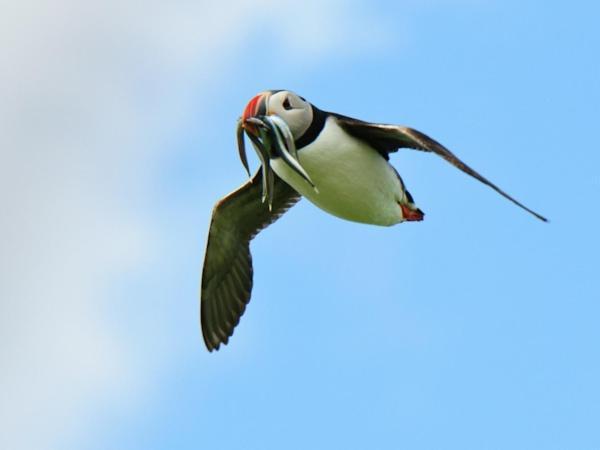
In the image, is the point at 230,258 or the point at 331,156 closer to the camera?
the point at 331,156

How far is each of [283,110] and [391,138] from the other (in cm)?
141

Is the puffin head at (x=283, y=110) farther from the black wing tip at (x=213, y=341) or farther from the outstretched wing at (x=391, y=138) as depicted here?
the black wing tip at (x=213, y=341)

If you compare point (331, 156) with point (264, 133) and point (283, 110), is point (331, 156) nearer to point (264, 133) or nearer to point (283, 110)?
point (283, 110)

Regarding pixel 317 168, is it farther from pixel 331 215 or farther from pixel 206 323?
pixel 206 323

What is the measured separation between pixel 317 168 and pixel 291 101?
2.72ft

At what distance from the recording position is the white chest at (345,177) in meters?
15.9

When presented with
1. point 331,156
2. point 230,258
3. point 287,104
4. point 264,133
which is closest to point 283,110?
point 287,104

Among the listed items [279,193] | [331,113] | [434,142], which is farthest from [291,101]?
[279,193]

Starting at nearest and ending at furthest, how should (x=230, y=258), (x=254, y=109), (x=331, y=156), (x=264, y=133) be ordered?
(x=264, y=133) < (x=254, y=109) < (x=331, y=156) < (x=230, y=258)

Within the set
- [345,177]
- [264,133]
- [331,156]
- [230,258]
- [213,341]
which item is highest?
[264,133]

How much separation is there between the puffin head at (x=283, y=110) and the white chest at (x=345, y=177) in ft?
0.89

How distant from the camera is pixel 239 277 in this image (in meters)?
20.0

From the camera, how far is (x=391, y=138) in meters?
16.2

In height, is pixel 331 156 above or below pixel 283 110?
below
